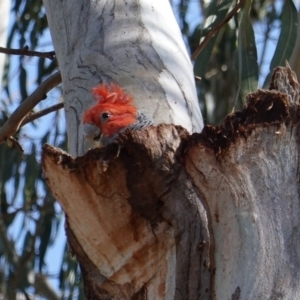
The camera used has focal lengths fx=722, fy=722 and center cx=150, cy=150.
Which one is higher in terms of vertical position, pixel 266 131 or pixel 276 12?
A: pixel 276 12

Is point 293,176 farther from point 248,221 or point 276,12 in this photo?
point 276,12

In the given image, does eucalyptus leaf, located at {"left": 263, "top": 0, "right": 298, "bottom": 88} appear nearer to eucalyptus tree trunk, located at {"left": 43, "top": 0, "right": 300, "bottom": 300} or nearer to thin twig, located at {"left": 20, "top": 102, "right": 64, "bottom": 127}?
thin twig, located at {"left": 20, "top": 102, "right": 64, "bottom": 127}

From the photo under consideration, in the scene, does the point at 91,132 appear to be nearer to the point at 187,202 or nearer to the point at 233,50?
the point at 187,202

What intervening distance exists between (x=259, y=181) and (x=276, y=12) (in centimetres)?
349

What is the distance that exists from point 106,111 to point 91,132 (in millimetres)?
114

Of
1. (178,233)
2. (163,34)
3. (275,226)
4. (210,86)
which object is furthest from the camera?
(210,86)

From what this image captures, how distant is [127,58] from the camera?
176cm

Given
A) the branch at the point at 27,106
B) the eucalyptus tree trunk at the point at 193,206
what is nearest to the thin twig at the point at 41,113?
the branch at the point at 27,106

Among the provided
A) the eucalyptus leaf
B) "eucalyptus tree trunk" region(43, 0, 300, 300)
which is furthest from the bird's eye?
the eucalyptus leaf

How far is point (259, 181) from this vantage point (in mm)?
1375

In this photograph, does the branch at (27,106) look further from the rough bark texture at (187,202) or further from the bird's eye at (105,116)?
the rough bark texture at (187,202)

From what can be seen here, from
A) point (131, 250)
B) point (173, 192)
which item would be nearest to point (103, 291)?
point (131, 250)

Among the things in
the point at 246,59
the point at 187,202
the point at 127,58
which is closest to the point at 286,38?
the point at 246,59

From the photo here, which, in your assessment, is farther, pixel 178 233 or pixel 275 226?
pixel 178 233
